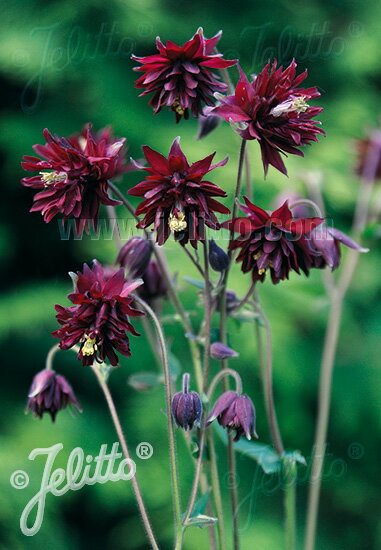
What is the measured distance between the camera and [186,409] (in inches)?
21.4

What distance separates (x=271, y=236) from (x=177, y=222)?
0.27ft

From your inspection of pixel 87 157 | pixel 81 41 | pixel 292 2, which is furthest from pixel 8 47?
pixel 87 157

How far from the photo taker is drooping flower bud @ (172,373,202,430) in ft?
1.78

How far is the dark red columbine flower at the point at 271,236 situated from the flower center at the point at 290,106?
7 cm

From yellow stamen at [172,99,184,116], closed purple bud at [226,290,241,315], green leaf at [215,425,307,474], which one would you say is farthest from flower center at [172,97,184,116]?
green leaf at [215,425,307,474]

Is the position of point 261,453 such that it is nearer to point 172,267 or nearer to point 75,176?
point 75,176

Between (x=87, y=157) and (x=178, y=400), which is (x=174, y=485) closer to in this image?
(x=178, y=400)

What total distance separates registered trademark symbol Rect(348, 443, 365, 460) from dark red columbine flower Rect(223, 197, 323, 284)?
1054 millimetres

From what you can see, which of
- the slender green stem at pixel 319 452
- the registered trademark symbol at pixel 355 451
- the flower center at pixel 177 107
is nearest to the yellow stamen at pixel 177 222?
the flower center at pixel 177 107

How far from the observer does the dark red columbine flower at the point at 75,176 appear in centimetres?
52

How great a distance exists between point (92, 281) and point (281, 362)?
1.00 m

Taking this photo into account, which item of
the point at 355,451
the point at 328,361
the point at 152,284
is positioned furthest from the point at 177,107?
the point at 355,451

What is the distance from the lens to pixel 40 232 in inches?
67.6

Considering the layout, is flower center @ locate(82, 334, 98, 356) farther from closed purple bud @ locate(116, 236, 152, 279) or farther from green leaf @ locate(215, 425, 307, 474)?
green leaf @ locate(215, 425, 307, 474)
